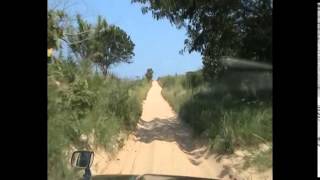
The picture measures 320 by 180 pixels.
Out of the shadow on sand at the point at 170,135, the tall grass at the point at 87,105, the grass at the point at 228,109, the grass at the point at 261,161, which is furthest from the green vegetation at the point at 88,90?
the grass at the point at 261,161

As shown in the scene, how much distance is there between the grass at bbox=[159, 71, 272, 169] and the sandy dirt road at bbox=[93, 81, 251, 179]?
0.11 metres

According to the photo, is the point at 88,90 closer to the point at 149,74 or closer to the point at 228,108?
the point at 149,74

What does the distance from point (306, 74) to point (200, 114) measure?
3.02ft

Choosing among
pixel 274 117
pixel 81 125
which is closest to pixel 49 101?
pixel 81 125

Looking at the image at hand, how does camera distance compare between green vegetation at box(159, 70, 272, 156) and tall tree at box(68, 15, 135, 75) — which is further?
green vegetation at box(159, 70, 272, 156)

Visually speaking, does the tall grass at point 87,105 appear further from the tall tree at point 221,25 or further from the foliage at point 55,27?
the tall tree at point 221,25

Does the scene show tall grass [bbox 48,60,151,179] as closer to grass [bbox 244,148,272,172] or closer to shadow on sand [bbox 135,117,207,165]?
shadow on sand [bbox 135,117,207,165]

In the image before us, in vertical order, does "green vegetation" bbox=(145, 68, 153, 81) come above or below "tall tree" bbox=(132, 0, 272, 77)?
below

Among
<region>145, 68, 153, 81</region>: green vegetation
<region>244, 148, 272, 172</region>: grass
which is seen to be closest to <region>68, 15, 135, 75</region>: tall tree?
<region>145, 68, 153, 81</region>: green vegetation

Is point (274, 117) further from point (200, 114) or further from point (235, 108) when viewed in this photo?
point (200, 114)

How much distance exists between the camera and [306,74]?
11.1 feet

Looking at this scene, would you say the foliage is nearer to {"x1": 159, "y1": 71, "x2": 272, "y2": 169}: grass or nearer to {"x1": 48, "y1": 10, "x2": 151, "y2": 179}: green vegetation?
{"x1": 48, "y1": 10, "x2": 151, "y2": 179}: green vegetation

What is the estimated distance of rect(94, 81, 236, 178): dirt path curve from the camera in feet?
12.0

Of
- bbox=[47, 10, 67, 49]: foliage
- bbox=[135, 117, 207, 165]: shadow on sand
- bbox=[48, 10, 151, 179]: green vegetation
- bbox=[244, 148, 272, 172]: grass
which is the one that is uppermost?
bbox=[47, 10, 67, 49]: foliage
